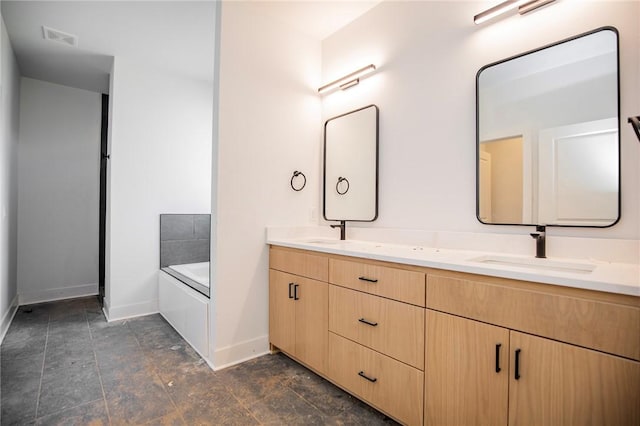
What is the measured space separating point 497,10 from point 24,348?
152 inches

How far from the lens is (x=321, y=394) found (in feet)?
5.92

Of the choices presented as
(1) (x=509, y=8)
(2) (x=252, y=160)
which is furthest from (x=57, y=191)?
(1) (x=509, y=8)

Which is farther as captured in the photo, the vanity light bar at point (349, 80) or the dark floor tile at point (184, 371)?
the vanity light bar at point (349, 80)

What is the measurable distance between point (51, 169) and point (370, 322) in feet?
13.8

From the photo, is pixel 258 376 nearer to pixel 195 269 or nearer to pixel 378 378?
pixel 378 378

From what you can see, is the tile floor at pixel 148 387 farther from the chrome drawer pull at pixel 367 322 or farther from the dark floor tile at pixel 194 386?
the chrome drawer pull at pixel 367 322

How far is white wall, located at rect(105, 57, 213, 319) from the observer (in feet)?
10.2

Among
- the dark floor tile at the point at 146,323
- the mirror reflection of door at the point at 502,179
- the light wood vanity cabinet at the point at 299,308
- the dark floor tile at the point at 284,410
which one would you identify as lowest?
the dark floor tile at the point at 146,323

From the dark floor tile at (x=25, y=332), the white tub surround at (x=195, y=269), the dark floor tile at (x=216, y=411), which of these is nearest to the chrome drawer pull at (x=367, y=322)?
the dark floor tile at (x=216, y=411)

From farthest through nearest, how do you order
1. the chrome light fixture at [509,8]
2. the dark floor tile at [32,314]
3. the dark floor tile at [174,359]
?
the dark floor tile at [32,314] < the dark floor tile at [174,359] < the chrome light fixture at [509,8]

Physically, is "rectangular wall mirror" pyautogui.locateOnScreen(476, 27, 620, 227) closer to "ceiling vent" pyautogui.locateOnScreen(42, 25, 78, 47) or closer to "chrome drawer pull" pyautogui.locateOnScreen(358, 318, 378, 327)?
"chrome drawer pull" pyautogui.locateOnScreen(358, 318, 378, 327)

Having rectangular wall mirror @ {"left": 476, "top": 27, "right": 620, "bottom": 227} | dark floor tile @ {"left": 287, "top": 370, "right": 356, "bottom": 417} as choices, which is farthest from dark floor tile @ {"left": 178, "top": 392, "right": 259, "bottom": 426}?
rectangular wall mirror @ {"left": 476, "top": 27, "right": 620, "bottom": 227}

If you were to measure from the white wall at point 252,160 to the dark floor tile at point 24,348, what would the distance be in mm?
1402

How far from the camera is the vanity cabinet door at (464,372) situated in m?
1.15
